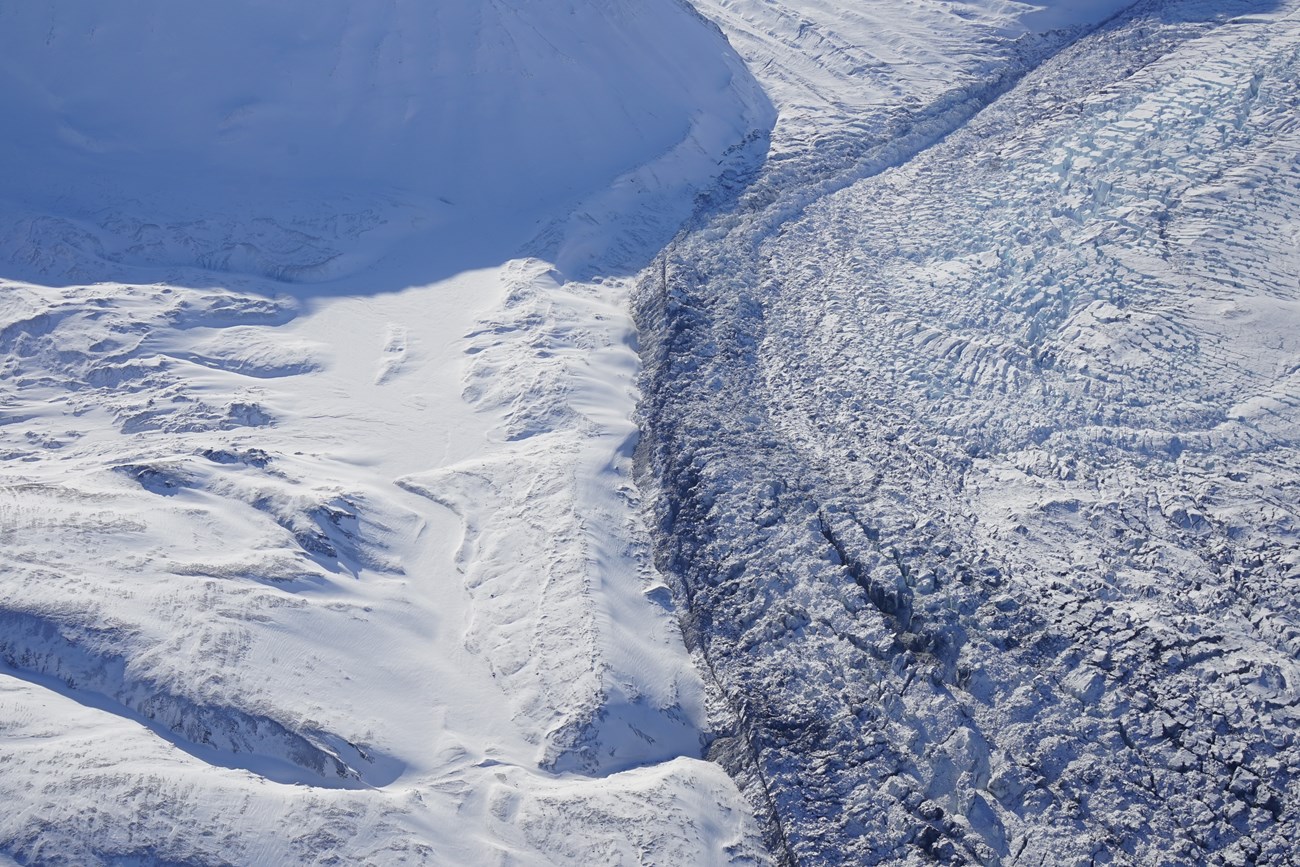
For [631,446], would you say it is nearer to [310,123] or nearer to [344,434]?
[344,434]

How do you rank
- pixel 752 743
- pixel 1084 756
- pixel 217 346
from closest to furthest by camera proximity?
pixel 1084 756, pixel 752 743, pixel 217 346

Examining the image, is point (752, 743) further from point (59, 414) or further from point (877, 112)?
point (877, 112)

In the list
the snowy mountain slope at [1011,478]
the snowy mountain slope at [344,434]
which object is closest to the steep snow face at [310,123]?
the snowy mountain slope at [344,434]

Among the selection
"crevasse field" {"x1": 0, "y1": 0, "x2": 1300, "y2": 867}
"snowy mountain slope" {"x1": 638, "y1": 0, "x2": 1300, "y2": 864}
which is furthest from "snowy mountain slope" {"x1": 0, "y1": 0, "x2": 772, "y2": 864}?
"snowy mountain slope" {"x1": 638, "y1": 0, "x2": 1300, "y2": 864}

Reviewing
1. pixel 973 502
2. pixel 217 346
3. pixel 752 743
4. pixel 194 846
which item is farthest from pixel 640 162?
pixel 194 846

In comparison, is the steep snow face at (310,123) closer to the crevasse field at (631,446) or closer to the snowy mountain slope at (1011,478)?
the crevasse field at (631,446)
